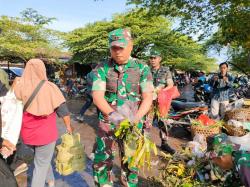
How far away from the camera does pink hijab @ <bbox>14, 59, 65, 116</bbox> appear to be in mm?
3598

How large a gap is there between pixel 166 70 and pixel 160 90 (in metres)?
0.42

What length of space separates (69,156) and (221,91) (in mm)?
4606

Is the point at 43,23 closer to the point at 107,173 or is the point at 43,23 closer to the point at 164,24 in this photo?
the point at 164,24

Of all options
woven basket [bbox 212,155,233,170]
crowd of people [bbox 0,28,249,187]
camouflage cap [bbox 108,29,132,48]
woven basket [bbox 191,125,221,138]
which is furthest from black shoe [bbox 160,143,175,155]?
woven basket [bbox 212,155,233,170]

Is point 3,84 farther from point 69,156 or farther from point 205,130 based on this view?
point 205,130

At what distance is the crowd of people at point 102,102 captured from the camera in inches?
126

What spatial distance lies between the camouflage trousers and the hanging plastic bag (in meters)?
0.85

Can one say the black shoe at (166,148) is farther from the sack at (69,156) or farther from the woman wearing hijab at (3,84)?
the woman wearing hijab at (3,84)

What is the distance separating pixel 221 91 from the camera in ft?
24.3

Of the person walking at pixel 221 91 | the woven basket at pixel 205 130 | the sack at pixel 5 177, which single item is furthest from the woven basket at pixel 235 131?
the sack at pixel 5 177

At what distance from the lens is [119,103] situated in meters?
3.30

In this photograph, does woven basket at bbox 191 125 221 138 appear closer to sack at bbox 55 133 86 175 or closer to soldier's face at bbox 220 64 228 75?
soldier's face at bbox 220 64 228 75

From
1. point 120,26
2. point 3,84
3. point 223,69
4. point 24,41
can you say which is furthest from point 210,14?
point 24,41

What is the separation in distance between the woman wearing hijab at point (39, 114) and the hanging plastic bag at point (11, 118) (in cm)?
17
